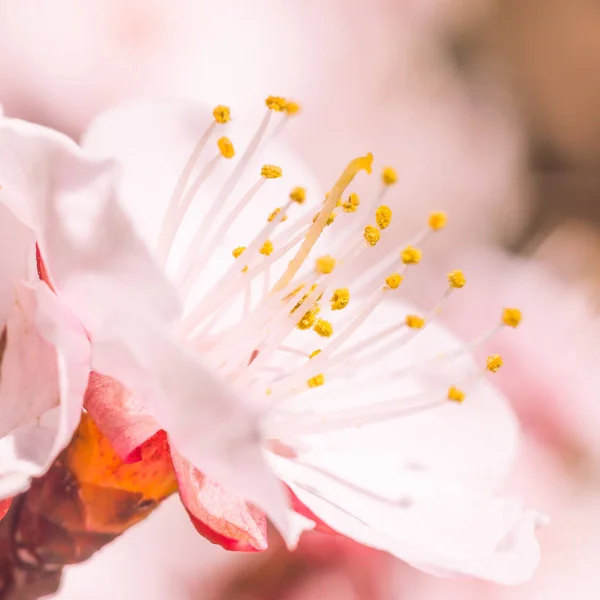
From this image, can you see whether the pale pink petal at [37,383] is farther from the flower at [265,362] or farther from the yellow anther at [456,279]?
the yellow anther at [456,279]

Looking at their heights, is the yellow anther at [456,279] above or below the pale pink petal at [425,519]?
above

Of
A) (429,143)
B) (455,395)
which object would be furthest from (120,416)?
(429,143)

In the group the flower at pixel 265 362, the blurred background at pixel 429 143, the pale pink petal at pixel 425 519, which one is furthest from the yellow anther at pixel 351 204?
the blurred background at pixel 429 143

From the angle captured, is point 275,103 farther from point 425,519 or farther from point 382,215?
point 425,519

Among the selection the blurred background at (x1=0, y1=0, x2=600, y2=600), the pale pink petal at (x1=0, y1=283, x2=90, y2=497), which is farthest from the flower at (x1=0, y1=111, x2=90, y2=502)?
the blurred background at (x1=0, y1=0, x2=600, y2=600)

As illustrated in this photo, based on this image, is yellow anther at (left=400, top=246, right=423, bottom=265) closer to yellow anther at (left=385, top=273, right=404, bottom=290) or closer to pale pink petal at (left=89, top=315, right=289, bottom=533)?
yellow anther at (left=385, top=273, right=404, bottom=290)

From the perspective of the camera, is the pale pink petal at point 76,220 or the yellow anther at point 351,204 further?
the yellow anther at point 351,204

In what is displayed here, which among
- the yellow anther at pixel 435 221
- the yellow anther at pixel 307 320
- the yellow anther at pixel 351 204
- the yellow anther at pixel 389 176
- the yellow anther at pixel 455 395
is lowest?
the yellow anther at pixel 307 320

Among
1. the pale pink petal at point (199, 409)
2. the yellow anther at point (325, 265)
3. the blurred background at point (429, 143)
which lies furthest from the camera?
the blurred background at point (429, 143)
